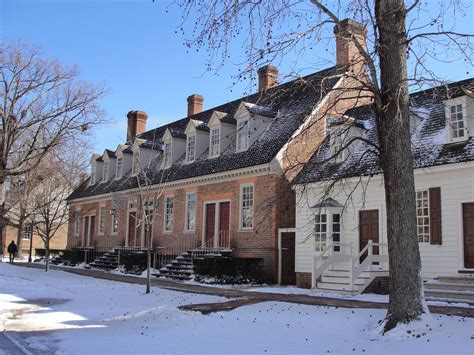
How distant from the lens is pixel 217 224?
76.8 ft

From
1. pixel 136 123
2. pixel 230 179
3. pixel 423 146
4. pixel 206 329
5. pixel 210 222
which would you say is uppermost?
pixel 136 123

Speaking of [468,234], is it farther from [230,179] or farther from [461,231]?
[230,179]

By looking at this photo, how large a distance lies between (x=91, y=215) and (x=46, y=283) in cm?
1585

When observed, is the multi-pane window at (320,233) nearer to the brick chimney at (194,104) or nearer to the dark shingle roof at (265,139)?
the dark shingle roof at (265,139)

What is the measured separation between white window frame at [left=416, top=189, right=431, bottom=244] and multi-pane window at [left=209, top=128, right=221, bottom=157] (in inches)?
435

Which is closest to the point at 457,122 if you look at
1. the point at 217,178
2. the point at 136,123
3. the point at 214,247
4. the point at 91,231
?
the point at 217,178

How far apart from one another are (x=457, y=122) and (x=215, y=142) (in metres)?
12.1

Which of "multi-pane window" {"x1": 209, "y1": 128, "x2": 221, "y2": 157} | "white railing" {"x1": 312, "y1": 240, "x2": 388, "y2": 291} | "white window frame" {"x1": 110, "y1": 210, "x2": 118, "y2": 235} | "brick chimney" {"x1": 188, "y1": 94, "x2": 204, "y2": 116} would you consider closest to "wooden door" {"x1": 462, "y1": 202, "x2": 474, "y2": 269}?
"white railing" {"x1": 312, "y1": 240, "x2": 388, "y2": 291}

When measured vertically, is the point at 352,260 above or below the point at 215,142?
below

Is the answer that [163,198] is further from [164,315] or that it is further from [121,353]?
[121,353]

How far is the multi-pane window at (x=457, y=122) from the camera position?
50.4 feet

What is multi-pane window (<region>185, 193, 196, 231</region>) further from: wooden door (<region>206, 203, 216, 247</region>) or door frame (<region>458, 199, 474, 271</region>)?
door frame (<region>458, 199, 474, 271</region>)

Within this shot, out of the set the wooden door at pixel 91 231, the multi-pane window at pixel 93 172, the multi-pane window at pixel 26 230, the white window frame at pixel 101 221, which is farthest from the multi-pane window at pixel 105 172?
the multi-pane window at pixel 26 230

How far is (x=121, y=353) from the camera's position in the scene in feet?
26.2
